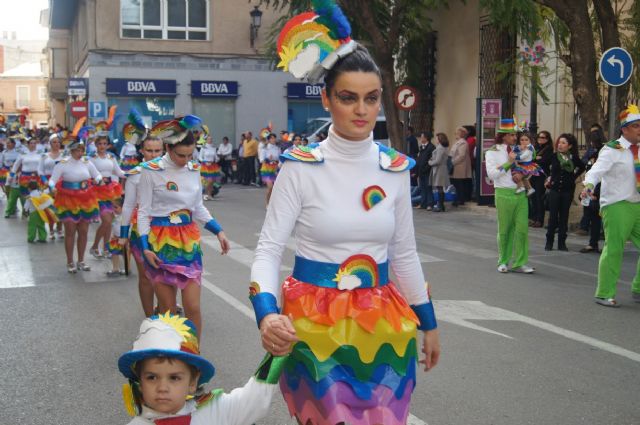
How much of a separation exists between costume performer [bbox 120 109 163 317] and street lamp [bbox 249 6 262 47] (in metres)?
25.2

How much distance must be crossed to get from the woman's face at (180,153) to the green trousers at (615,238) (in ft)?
15.0

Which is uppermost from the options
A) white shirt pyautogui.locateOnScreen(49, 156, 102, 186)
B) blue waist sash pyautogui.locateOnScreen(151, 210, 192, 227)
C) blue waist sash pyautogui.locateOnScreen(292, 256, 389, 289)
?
white shirt pyautogui.locateOnScreen(49, 156, 102, 186)

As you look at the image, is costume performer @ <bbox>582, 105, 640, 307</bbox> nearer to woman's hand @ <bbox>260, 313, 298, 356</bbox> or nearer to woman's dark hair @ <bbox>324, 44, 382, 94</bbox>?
woman's dark hair @ <bbox>324, 44, 382, 94</bbox>

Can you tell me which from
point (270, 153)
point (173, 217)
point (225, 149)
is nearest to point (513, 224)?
point (173, 217)

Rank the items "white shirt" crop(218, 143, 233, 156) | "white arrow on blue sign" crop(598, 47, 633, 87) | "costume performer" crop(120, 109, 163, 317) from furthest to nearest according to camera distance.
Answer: "white shirt" crop(218, 143, 233, 156) → "white arrow on blue sign" crop(598, 47, 633, 87) → "costume performer" crop(120, 109, 163, 317)

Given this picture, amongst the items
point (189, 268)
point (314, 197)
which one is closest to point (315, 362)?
point (314, 197)

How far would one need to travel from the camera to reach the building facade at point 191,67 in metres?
35.3

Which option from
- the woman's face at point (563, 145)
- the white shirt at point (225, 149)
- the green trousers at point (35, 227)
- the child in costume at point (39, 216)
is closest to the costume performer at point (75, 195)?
the child in costume at point (39, 216)

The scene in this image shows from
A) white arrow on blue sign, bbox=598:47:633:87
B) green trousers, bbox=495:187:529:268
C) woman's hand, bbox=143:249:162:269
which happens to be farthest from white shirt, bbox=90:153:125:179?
white arrow on blue sign, bbox=598:47:633:87

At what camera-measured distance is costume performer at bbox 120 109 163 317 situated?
25.2ft

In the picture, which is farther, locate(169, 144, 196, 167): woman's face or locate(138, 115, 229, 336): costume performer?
locate(169, 144, 196, 167): woman's face

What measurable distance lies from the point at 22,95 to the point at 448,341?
105m

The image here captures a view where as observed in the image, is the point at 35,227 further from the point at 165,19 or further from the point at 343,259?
the point at 165,19

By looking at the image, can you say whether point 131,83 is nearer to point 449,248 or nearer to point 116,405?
point 449,248
